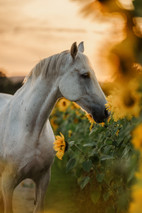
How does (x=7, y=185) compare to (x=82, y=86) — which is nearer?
(x=82, y=86)

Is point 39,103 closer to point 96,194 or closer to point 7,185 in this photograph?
point 7,185

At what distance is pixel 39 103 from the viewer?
105 inches

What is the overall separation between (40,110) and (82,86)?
464 mm

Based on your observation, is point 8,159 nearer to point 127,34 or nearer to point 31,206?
point 31,206

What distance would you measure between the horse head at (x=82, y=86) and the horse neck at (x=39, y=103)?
0.13 m

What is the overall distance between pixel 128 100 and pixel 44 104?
142 centimetres

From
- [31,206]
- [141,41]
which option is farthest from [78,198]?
[141,41]

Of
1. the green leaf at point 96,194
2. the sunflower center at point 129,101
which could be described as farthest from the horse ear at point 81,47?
the sunflower center at point 129,101

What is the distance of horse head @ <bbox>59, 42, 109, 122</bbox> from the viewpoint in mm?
2445

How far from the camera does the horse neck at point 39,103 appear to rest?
262 cm

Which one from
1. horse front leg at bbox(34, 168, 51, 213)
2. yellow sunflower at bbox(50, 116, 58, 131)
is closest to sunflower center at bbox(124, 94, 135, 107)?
horse front leg at bbox(34, 168, 51, 213)

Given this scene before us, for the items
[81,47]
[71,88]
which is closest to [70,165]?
[71,88]

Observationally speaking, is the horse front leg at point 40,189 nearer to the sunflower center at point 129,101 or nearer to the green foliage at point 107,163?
the green foliage at point 107,163

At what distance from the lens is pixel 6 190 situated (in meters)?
2.71
